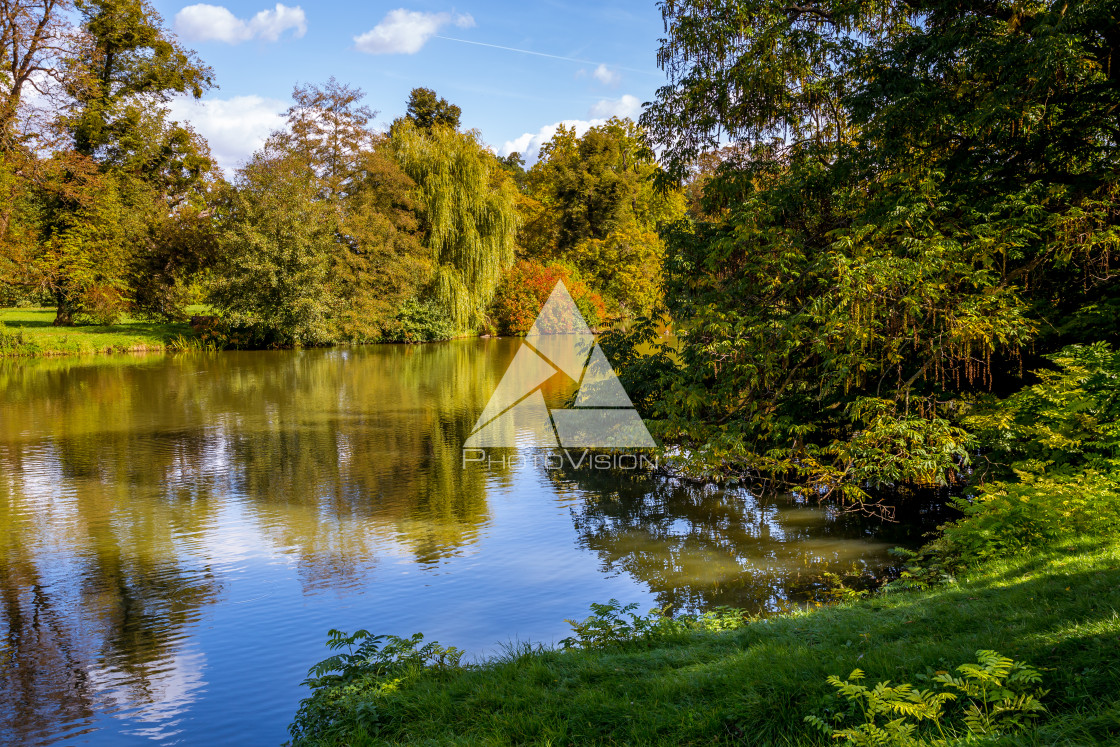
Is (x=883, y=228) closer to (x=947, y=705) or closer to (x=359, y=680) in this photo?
(x=947, y=705)

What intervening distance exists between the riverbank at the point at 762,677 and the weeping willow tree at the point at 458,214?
33728 millimetres

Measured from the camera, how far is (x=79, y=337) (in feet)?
99.2

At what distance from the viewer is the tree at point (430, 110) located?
47875mm

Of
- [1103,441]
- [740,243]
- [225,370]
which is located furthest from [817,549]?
[225,370]

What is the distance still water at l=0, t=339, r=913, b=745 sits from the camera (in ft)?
16.8

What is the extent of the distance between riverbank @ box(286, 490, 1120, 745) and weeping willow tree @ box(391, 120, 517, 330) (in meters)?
33.7

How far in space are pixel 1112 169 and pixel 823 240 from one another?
3.39m

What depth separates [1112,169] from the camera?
8180 millimetres

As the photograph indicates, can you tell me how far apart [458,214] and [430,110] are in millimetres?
14942

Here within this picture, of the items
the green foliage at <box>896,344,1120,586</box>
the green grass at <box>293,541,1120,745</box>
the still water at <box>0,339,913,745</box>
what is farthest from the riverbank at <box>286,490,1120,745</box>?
the still water at <box>0,339,913,745</box>

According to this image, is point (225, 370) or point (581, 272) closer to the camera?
point (225, 370)

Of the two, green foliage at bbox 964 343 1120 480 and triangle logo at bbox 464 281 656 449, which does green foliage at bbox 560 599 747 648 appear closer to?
green foliage at bbox 964 343 1120 480

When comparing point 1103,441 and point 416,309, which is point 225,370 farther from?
point 1103,441

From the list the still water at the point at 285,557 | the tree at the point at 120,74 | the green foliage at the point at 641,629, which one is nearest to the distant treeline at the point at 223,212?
the tree at the point at 120,74
